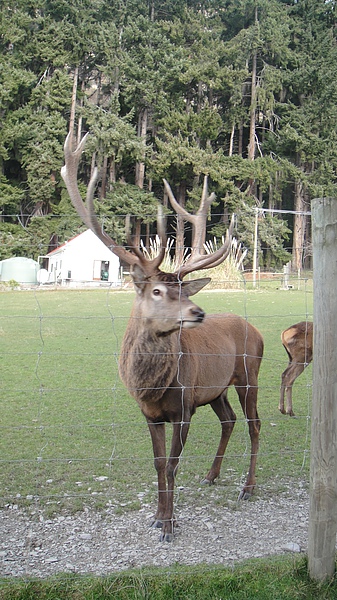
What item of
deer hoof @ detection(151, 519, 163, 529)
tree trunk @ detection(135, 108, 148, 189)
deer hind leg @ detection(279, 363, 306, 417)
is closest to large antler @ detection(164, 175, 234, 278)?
deer hoof @ detection(151, 519, 163, 529)

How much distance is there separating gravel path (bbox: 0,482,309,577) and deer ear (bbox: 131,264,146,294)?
1.56 meters

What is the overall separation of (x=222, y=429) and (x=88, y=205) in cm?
221

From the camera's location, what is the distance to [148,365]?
3.90 meters

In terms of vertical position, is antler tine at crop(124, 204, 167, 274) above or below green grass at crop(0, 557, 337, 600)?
above

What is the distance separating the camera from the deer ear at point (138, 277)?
4008 mm

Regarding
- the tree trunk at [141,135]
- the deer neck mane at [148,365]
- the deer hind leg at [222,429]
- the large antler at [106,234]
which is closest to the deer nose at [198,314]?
the deer neck mane at [148,365]

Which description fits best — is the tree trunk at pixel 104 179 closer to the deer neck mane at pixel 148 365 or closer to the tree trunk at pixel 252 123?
the tree trunk at pixel 252 123

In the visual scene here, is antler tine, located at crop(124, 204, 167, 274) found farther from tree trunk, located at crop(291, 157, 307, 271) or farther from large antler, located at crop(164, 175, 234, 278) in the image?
tree trunk, located at crop(291, 157, 307, 271)

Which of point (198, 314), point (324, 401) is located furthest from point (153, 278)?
point (324, 401)

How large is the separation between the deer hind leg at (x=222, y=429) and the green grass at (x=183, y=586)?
4.53 feet

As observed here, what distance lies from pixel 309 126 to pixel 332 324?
4192cm

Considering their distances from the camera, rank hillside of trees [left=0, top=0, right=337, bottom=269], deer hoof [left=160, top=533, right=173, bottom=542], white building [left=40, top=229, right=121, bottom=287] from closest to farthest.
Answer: deer hoof [left=160, top=533, right=173, bottom=542], white building [left=40, top=229, right=121, bottom=287], hillside of trees [left=0, top=0, right=337, bottom=269]

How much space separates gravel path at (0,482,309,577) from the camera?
10.9ft

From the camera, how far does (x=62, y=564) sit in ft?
10.7
